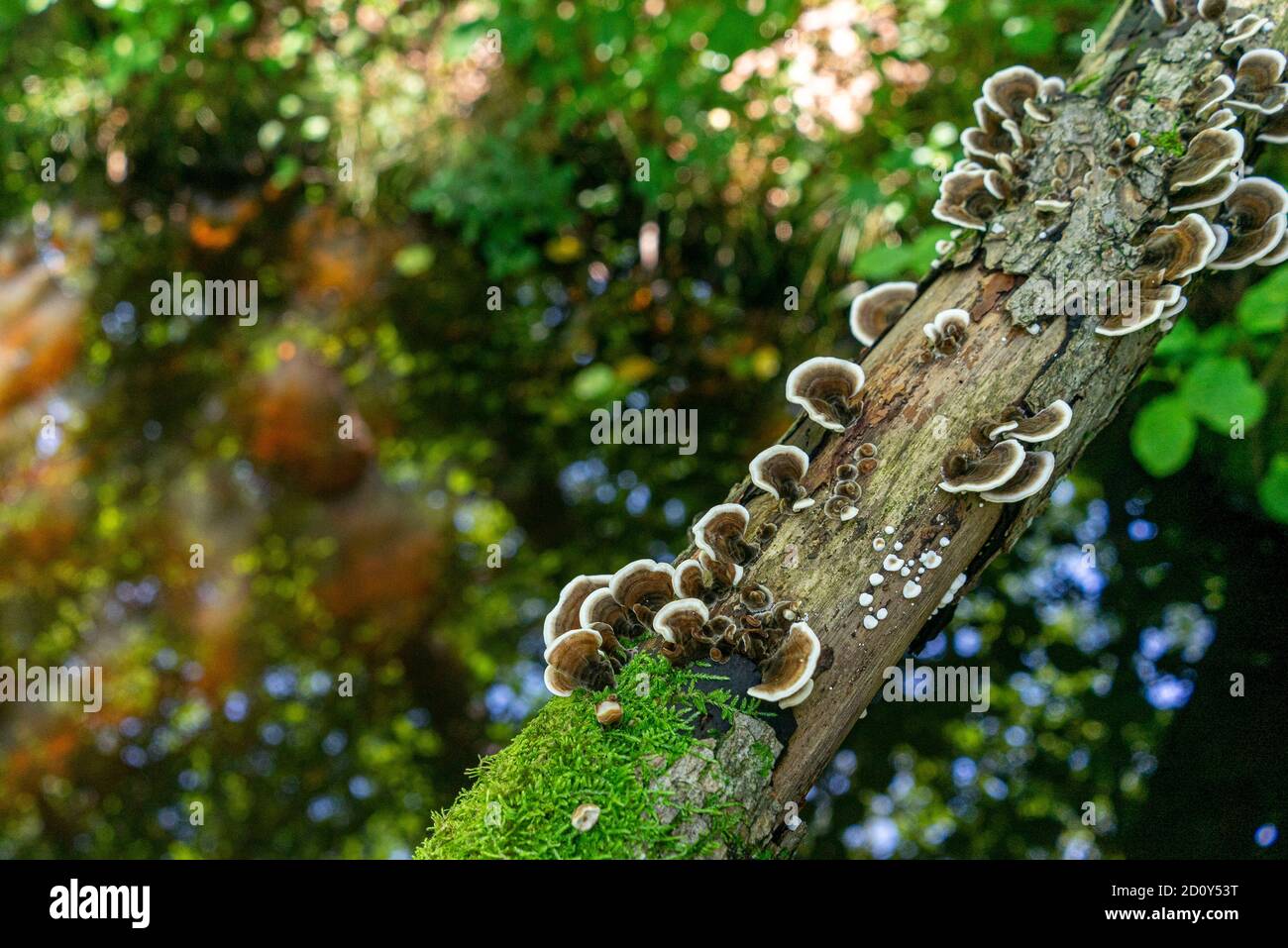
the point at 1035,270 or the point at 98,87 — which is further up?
the point at 98,87

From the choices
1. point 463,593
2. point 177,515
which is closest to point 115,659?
point 177,515

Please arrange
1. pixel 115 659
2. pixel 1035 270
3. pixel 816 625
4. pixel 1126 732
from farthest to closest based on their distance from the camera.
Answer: pixel 115 659 → pixel 1126 732 → pixel 1035 270 → pixel 816 625

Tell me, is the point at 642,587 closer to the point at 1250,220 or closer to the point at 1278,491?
the point at 1250,220

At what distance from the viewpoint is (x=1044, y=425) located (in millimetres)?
2012

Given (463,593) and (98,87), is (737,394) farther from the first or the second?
(98,87)

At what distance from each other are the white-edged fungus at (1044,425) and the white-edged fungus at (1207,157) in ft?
2.54

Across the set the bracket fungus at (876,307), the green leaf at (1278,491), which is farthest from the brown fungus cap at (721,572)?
the green leaf at (1278,491)

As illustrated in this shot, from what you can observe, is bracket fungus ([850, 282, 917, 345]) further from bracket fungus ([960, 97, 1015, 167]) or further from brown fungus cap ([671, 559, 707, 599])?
brown fungus cap ([671, 559, 707, 599])

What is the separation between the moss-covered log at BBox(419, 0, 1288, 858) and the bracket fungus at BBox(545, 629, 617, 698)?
1.6 inches

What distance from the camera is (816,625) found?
1854 millimetres

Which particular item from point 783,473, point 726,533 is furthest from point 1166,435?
point 726,533

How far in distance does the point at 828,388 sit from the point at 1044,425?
1.69 feet

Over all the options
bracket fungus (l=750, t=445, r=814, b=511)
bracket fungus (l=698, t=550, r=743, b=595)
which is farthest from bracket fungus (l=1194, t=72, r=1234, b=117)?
bracket fungus (l=698, t=550, r=743, b=595)
